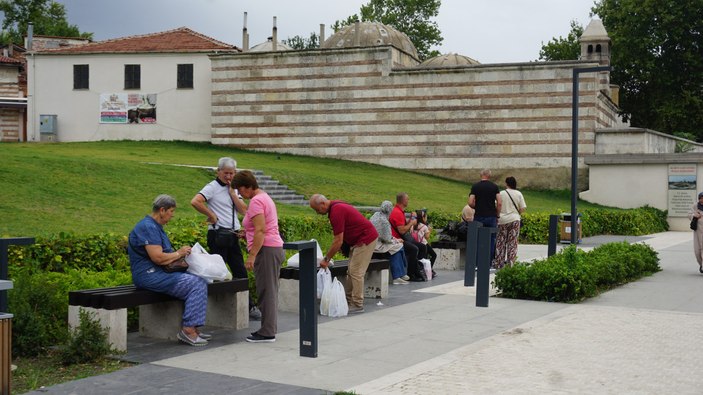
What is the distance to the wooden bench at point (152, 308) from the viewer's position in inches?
334

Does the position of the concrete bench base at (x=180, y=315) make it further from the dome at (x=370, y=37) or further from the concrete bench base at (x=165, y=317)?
the dome at (x=370, y=37)

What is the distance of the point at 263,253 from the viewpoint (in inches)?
365

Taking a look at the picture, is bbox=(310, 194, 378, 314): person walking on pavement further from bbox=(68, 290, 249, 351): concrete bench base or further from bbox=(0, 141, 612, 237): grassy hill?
bbox=(0, 141, 612, 237): grassy hill

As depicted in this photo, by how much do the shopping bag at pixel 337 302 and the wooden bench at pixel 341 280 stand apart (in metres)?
0.65

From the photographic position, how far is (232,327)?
9961mm

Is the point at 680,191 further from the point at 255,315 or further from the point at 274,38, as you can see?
the point at 255,315

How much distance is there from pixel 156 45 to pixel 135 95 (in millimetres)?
2691

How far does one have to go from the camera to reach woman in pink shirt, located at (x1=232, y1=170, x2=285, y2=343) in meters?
9.16

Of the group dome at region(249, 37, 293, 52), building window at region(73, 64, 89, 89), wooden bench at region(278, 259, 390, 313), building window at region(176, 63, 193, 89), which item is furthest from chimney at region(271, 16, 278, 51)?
wooden bench at region(278, 259, 390, 313)

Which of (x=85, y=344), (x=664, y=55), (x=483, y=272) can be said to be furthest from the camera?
(x=664, y=55)

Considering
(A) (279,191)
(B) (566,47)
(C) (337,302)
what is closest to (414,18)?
(B) (566,47)

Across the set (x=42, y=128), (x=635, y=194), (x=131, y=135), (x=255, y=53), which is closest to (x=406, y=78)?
(x=255, y=53)

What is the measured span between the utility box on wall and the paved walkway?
32913 millimetres

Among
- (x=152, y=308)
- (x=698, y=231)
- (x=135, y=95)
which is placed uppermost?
(x=135, y=95)
